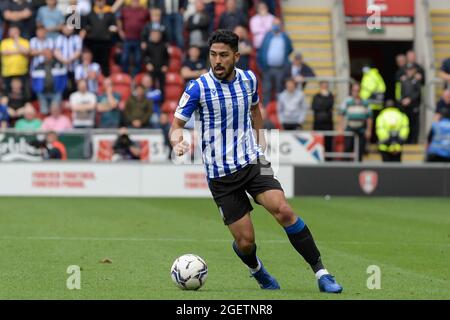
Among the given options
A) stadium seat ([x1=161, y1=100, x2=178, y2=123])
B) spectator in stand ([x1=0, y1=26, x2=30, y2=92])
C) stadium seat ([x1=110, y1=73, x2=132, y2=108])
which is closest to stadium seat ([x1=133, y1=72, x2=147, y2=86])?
stadium seat ([x1=110, y1=73, x2=132, y2=108])

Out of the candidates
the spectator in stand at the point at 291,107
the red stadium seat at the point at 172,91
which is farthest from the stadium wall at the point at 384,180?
the red stadium seat at the point at 172,91

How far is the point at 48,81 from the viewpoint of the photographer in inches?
1083

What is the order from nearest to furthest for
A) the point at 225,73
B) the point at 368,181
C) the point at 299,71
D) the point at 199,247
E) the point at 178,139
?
1. the point at 178,139
2. the point at 225,73
3. the point at 199,247
4. the point at 368,181
5. the point at 299,71

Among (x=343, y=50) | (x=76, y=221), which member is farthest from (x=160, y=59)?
(x=76, y=221)

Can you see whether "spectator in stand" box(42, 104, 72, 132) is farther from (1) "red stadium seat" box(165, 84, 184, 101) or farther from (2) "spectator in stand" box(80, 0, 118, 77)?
(1) "red stadium seat" box(165, 84, 184, 101)

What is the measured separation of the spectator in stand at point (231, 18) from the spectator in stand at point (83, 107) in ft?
12.4

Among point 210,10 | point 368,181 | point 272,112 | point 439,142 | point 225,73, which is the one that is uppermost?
point 210,10

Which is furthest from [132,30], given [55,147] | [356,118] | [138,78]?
[356,118]

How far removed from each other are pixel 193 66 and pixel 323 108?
3176 millimetres

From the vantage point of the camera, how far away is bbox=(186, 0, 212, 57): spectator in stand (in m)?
28.8

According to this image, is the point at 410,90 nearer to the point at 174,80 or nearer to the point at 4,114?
the point at 174,80

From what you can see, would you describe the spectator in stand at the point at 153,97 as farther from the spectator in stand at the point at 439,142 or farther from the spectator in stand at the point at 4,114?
the spectator in stand at the point at 439,142

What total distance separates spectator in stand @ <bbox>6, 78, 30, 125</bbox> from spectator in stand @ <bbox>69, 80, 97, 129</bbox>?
1124 millimetres
